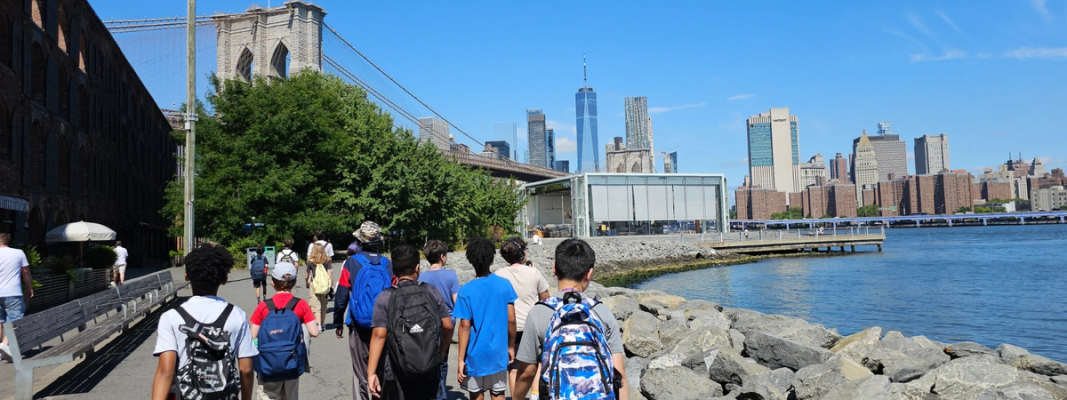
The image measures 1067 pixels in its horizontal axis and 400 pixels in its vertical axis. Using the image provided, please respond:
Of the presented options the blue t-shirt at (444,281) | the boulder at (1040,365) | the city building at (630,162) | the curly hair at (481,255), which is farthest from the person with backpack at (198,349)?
the city building at (630,162)

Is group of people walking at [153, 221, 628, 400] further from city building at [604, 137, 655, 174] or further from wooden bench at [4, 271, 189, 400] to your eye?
city building at [604, 137, 655, 174]

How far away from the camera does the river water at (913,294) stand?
797 inches

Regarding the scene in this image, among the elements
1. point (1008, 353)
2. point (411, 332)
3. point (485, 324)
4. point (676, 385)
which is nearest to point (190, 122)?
point (676, 385)

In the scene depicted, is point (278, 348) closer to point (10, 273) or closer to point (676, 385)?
point (676, 385)

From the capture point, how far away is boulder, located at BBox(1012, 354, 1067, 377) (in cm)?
1002

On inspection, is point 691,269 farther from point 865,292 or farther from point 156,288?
point 156,288

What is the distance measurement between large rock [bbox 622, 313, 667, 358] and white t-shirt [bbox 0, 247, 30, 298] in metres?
8.13

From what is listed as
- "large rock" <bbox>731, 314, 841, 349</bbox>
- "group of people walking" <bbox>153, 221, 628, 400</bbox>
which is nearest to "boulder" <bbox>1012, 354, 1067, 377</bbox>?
"large rock" <bbox>731, 314, 841, 349</bbox>

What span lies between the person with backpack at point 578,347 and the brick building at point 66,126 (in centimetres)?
2153

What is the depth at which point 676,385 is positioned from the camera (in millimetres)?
8312

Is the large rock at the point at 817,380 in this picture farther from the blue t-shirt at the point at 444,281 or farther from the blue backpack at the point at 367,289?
the blue backpack at the point at 367,289

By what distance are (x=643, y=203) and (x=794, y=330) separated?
49.6 meters

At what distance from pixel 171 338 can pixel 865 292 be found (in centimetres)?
3132

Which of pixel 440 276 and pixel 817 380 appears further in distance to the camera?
pixel 817 380
